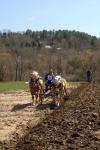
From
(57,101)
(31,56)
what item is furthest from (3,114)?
(31,56)

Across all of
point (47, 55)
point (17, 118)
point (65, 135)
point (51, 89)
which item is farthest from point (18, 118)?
point (47, 55)

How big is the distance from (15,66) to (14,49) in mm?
28513

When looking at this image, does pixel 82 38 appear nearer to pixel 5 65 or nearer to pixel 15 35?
pixel 15 35

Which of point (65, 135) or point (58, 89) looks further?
point (58, 89)

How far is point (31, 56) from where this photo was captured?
11394 centimetres

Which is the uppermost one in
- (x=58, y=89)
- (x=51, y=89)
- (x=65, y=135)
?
(x=65, y=135)

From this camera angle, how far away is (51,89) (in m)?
22.9

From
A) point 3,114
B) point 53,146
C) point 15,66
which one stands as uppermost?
point 53,146

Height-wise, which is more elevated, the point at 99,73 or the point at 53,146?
the point at 53,146

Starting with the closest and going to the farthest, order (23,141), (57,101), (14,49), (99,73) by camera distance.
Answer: (23,141) → (57,101) → (99,73) → (14,49)

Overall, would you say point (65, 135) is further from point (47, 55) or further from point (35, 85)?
point (47, 55)

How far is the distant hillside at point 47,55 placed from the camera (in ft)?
297

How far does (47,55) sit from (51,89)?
9808 centimetres

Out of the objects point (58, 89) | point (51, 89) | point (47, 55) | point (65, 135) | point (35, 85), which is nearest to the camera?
point (65, 135)
